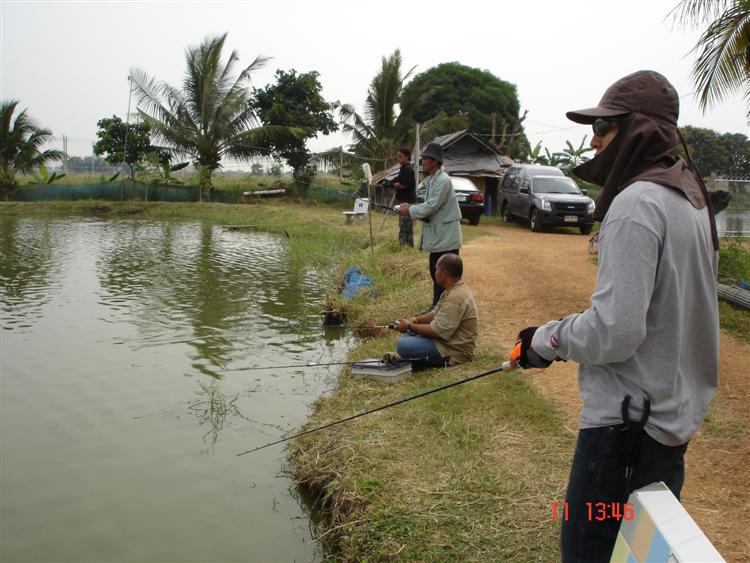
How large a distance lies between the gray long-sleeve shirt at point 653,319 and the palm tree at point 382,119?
2639cm

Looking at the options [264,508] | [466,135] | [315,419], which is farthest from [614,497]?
[466,135]

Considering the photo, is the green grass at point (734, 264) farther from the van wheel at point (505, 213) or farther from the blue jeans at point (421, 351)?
the van wheel at point (505, 213)

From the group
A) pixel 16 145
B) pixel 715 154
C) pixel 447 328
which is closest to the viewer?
pixel 447 328

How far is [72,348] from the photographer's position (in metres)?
7.71

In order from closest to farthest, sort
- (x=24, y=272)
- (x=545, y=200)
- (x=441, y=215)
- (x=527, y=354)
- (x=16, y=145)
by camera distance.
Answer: (x=527, y=354) → (x=441, y=215) → (x=24, y=272) → (x=545, y=200) → (x=16, y=145)

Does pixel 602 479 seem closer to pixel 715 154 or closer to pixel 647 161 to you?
pixel 647 161

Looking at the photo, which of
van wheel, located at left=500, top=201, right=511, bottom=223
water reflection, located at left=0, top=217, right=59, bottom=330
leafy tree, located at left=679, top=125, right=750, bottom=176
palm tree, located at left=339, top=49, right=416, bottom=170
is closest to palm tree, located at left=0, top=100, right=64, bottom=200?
water reflection, located at left=0, top=217, right=59, bottom=330

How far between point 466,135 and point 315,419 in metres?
20.0

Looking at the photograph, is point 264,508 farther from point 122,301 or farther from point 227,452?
point 122,301

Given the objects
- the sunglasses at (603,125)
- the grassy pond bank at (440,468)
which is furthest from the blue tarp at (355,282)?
the sunglasses at (603,125)

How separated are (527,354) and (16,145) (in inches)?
1154

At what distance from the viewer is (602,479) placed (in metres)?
1.98

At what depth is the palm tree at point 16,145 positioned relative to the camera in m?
26.0
